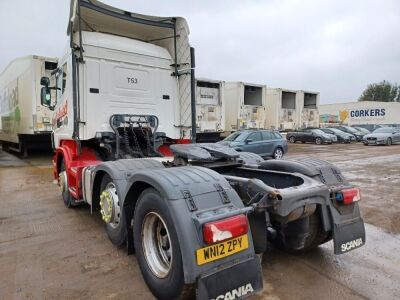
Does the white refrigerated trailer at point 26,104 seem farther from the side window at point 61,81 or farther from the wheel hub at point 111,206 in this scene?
the wheel hub at point 111,206

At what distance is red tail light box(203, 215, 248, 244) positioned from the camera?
7.32 feet

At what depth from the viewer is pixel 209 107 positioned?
16203mm

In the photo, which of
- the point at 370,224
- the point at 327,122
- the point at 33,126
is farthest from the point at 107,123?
the point at 327,122

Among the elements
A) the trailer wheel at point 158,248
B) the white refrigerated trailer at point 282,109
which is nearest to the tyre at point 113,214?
the trailer wheel at point 158,248

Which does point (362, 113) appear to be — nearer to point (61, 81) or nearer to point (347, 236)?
point (61, 81)

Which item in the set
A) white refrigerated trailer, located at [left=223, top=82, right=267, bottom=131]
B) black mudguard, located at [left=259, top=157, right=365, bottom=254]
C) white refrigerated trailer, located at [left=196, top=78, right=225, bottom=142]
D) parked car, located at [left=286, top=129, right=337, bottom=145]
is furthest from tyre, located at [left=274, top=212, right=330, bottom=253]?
parked car, located at [left=286, top=129, right=337, bottom=145]

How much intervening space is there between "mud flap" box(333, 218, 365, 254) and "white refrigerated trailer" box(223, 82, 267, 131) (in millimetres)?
15007

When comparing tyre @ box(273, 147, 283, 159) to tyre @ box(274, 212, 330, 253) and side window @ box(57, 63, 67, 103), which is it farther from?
tyre @ box(274, 212, 330, 253)

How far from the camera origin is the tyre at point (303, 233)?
122 inches

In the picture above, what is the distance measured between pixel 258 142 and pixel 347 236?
11.6 m

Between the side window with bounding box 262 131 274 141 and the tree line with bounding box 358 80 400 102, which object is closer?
the side window with bounding box 262 131 274 141

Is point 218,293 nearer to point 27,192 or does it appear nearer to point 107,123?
point 107,123

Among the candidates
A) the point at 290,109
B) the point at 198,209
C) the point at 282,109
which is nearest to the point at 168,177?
the point at 198,209

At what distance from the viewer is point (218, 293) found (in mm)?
2234
